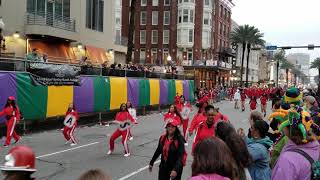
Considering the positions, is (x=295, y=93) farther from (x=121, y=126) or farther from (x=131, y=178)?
(x=121, y=126)

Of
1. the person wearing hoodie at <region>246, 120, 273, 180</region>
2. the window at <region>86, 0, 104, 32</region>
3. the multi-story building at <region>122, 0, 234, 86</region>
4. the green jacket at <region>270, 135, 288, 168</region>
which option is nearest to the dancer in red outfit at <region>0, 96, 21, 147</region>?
the green jacket at <region>270, 135, 288, 168</region>

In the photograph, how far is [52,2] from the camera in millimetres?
30266

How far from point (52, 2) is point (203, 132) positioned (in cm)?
2369

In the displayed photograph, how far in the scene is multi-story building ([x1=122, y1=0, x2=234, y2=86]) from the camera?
70188mm

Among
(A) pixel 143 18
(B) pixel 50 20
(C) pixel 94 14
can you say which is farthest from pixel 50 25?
(A) pixel 143 18

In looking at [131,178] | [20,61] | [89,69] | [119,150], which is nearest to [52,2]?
[89,69]

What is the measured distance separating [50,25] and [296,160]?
26.8 metres

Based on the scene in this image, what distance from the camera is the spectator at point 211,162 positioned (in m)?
3.31

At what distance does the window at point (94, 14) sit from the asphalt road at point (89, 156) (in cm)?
1687

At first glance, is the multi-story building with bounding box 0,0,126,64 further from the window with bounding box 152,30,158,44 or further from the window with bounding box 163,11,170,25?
the window with bounding box 152,30,158,44

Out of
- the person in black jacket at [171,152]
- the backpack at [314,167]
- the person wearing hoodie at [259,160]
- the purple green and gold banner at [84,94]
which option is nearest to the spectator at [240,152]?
the person wearing hoodie at [259,160]

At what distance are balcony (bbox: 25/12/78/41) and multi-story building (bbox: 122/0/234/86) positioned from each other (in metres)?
36.5

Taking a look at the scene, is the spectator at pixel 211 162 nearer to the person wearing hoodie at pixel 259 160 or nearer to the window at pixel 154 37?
the person wearing hoodie at pixel 259 160

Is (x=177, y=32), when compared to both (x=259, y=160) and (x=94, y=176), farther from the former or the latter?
(x=94, y=176)
